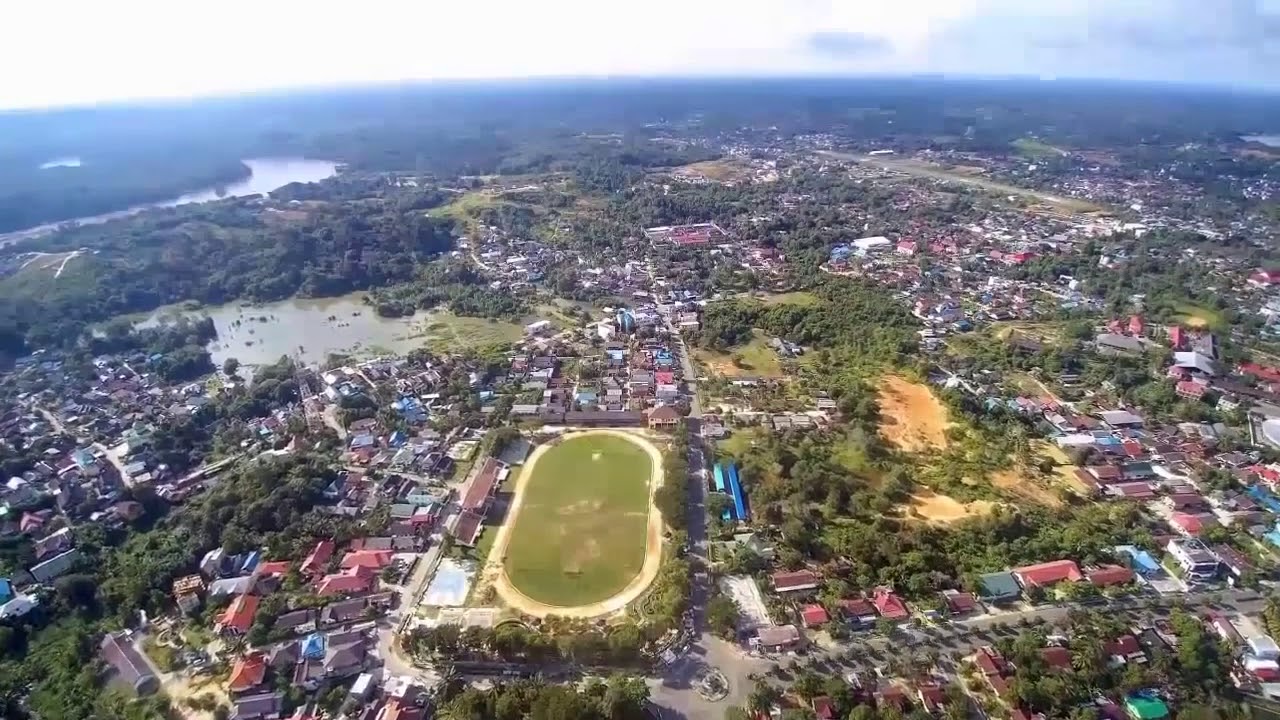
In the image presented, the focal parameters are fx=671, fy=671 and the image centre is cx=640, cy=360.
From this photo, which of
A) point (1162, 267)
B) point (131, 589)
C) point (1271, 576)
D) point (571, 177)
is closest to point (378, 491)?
point (131, 589)

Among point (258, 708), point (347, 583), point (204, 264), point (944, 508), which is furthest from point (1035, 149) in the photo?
point (258, 708)

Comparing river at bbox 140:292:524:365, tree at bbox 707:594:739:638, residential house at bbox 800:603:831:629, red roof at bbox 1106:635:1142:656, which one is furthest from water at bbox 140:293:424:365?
red roof at bbox 1106:635:1142:656

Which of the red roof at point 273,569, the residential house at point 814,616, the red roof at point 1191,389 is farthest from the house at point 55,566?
the red roof at point 1191,389

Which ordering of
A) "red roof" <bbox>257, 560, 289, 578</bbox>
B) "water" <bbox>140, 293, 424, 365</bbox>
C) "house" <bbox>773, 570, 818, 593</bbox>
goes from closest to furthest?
"house" <bbox>773, 570, 818, 593</bbox>, "red roof" <bbox>257, 560, 289, 578</bbox>, "water" <bbox>140, 293, 424, 365</bbox>

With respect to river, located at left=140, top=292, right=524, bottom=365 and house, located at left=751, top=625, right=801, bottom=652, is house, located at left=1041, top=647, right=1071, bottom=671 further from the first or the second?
river, located at left=140, top=292, right=524, bottom=365

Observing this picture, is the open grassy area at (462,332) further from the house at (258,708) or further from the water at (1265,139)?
the water at (1265,139)

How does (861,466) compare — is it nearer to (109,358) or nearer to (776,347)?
(776,347)
